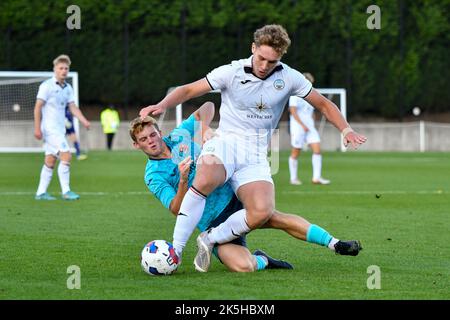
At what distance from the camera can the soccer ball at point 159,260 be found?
26.6 ft

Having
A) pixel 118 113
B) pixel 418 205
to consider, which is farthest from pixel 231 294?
pixel 118 113

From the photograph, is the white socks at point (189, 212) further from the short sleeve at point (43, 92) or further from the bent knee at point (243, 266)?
the short sleeve at point (43, 92)

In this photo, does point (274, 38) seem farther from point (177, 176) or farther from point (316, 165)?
point (316, 165)

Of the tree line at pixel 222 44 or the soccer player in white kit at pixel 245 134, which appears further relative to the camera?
the tree line at pixel 222 44

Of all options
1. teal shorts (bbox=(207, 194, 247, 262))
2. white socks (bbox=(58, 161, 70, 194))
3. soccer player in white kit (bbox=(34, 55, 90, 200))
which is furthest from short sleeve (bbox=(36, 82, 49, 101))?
teal shorts (bbox=(207, 194, 247, 262))

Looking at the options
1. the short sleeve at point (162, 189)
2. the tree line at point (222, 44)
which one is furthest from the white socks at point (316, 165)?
the tree line at point (222, 44)

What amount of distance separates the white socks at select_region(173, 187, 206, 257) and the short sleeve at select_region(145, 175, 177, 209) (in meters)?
0.28

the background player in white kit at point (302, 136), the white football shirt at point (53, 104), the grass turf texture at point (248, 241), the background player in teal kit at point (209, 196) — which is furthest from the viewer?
the background player in white kit at point (302, 136)

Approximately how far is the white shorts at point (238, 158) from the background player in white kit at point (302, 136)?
11.5 meters

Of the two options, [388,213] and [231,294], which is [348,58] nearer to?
[388,213]

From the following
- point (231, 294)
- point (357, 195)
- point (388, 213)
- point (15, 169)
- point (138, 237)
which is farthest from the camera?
point (15, 169)
